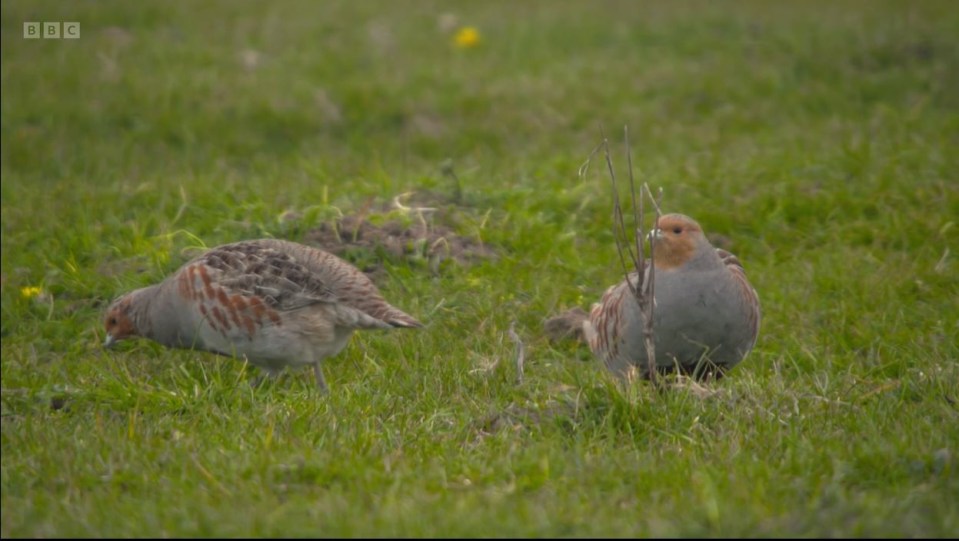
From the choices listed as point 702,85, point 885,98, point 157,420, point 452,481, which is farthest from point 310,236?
point 885,98

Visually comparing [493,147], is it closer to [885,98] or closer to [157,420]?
[885,98]

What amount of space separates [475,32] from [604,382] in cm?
753

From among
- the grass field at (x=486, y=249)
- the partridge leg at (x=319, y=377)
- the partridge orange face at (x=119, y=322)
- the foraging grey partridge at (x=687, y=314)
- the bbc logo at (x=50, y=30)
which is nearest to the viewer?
the grass field at (x=486, y=249)

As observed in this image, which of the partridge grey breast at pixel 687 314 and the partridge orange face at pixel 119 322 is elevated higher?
the partridge grey breast at pixel 687 314

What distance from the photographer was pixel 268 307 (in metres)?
5.78

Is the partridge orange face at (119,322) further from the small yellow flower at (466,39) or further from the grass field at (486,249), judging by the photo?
the small yellow flower at (466,39)

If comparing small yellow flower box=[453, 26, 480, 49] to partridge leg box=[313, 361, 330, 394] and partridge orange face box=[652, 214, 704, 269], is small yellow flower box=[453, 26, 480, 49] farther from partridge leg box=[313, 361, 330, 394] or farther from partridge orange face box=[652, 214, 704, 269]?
partridge orange face box=[652, 214, 704, 269]

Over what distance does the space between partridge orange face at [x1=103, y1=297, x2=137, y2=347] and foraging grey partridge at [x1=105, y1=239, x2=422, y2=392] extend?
0.07 metres

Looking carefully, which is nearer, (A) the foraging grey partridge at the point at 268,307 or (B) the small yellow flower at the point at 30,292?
(A) the foraging grey partridge at the point at 268,307

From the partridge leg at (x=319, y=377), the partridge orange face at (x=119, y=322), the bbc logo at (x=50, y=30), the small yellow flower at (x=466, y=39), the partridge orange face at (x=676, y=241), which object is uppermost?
the small yellow flower at (x=466, y=39)

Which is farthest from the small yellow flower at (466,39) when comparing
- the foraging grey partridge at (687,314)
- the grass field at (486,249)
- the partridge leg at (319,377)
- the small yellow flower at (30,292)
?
the foraging grey partridge at (687,314)

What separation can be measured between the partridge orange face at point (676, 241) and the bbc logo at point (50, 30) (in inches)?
286

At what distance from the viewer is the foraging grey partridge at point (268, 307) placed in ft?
18.9

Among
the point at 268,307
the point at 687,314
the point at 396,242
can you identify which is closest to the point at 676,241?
the point at 687,314
